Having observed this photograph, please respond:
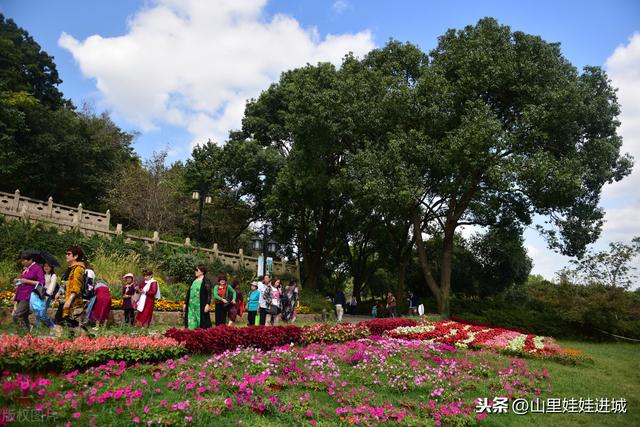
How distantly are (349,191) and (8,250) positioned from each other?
49.7 feet

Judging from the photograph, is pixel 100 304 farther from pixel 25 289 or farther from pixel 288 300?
pixel 288 300

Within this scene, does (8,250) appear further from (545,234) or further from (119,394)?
(545,234)

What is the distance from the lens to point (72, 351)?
6215 mm

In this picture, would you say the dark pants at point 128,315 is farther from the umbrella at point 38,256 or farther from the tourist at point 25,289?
the tourist at point 25,289

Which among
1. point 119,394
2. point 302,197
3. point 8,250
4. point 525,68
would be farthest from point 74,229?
point 525,68

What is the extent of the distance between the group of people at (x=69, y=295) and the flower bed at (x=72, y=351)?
2.00 meters

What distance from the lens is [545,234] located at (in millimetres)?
21375

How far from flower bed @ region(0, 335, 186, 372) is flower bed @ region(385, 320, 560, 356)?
769cm

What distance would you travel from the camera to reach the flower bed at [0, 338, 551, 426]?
16.6 ft

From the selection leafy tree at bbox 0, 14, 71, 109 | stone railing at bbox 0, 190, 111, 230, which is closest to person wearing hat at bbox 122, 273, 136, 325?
stone railing at bbox 0, 190, 111, 230

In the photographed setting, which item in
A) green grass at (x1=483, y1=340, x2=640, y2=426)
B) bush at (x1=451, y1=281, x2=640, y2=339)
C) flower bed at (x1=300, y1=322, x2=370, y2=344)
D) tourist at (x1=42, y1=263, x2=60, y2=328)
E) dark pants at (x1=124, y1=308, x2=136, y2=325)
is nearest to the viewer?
green grass at (x1=483, y1=340, x2=640, y2=426)

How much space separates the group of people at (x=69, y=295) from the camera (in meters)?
8.50

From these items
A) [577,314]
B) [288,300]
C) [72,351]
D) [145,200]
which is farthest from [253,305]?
[145,200]

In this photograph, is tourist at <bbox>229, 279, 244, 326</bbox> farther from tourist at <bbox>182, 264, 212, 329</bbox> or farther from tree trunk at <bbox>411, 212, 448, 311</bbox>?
tree trunk at <bbox>411, 212, 448, 311</bbox>
